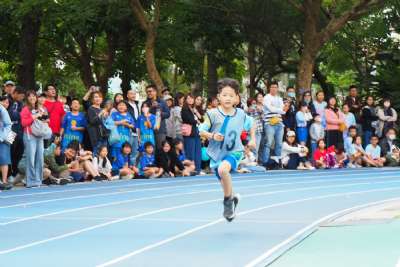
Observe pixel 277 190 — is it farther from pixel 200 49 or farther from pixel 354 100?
pixel 200 49

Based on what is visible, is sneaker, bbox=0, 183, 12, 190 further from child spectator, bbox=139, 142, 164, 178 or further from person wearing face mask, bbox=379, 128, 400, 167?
person wearing face mask, bbox=379, 128, 400, 167

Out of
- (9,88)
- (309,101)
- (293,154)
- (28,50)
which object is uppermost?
(28,50)

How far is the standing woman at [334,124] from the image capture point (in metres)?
24.5

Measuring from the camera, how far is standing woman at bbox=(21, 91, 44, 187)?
1736 centimetres

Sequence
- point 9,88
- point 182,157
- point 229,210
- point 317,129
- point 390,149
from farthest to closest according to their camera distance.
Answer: point 390,149 < point 317,129 < point 182,157 < point 9,88 < point 229,210

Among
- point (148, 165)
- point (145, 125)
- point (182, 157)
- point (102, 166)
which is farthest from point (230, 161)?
point (182, 157)

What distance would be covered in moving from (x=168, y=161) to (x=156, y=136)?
0.64 metres

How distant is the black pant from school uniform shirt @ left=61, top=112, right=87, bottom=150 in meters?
1.17

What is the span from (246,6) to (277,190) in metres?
19.2

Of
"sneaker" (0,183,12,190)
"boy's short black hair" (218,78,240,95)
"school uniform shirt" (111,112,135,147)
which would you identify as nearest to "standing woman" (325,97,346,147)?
"school uniform shirt" (111,112,135,147)

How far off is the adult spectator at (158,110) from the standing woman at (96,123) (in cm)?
141

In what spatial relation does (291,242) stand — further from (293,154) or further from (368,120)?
(368,120)

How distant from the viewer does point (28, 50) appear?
3003 centimetres

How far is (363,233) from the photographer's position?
10.1 m
